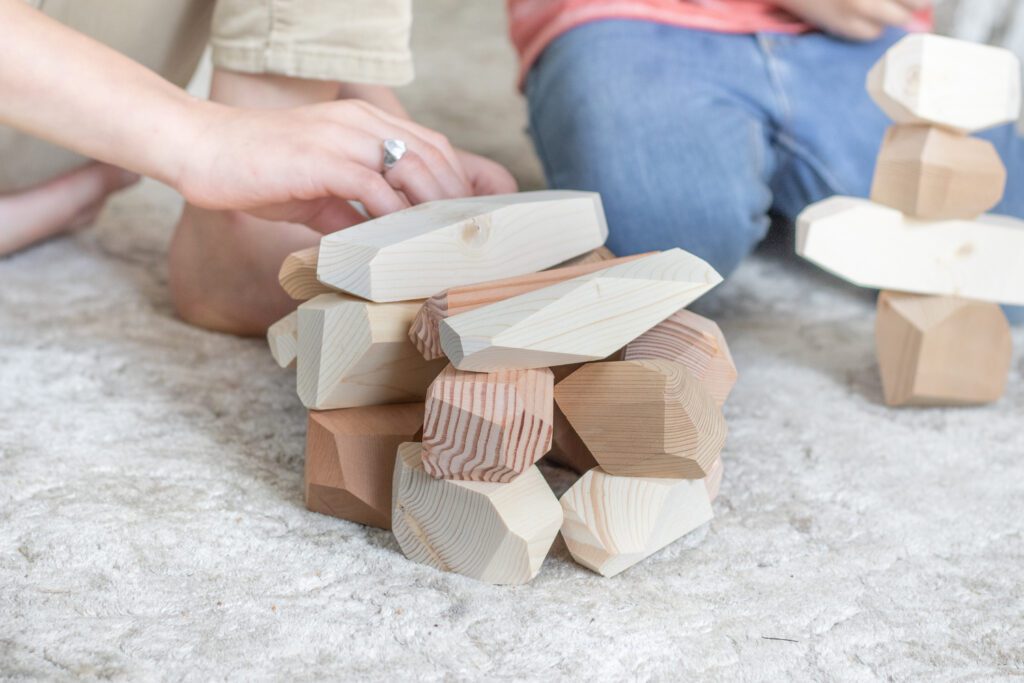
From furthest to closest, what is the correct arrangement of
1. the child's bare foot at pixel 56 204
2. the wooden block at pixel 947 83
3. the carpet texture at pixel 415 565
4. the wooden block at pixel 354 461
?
the child's bare foot at pixel 56 204
the wooden block at pixel 947 83
the wooden block at pixel 354 461
the carpet texture at pixel 415 565

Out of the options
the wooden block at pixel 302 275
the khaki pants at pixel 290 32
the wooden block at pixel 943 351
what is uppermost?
the khaki pants at pixel 290 32

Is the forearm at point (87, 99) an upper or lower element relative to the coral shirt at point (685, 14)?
upper

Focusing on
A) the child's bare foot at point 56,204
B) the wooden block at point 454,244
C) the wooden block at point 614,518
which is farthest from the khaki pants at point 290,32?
the wooden block at point 614,518

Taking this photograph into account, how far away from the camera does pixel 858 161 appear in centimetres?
114

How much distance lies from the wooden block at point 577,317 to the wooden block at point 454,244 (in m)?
0.07

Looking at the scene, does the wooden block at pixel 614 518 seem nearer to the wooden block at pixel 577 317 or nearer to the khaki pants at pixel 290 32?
the wooden block at pixel 577 317

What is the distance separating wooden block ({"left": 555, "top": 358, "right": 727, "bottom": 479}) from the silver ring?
0.22 metres

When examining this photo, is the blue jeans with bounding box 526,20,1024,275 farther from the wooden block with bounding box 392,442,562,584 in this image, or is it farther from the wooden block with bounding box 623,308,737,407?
the wooden block with bounding box 392,442,562,584

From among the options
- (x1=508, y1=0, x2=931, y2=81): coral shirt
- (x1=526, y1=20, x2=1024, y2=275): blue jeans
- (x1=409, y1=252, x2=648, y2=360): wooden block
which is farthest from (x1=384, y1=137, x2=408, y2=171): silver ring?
(x1=508, y1=0, x2=931, y2=81): coral shirt

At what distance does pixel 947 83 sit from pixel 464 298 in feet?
1.62

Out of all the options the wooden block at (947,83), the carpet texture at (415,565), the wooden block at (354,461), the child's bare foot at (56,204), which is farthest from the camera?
the child's bare foot at (56,204)

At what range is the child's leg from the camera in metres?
1.10

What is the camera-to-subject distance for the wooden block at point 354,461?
0.65 metres

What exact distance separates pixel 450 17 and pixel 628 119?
1.29 m
